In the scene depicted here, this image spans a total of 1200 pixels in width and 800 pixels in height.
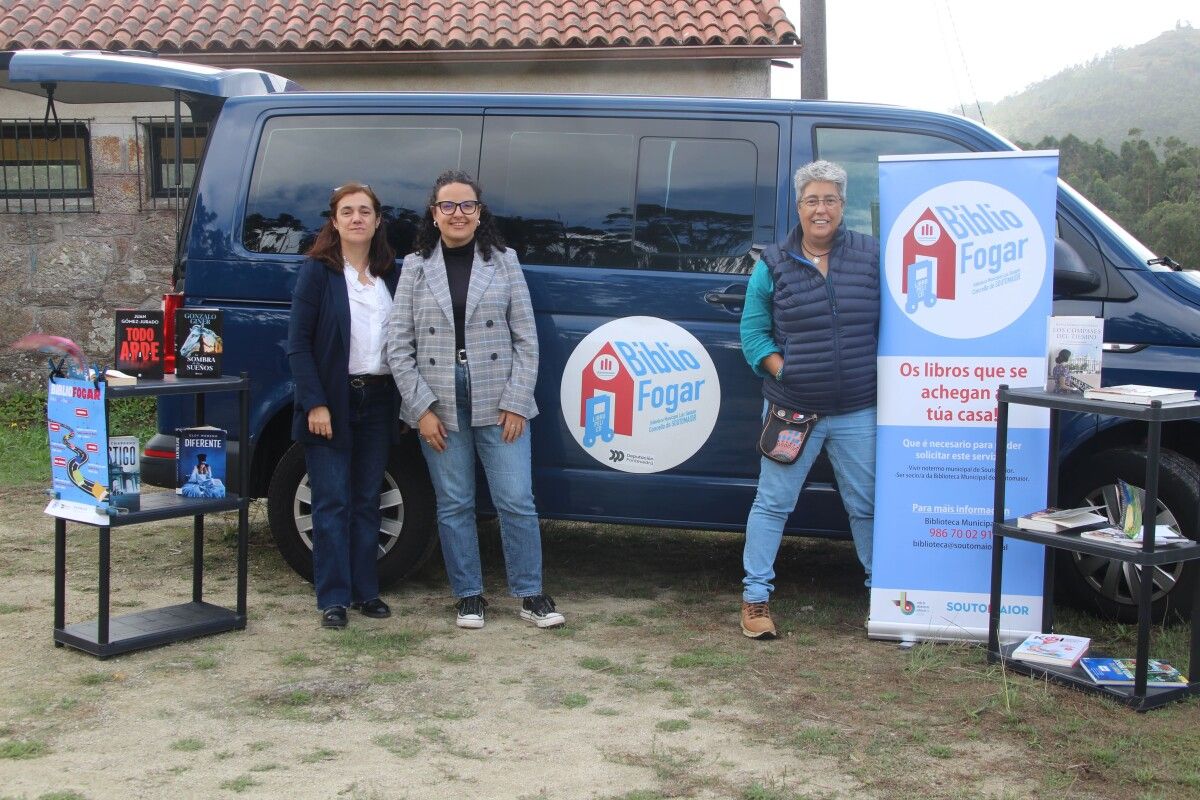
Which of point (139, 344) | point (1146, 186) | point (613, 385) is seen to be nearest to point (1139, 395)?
point (613, 385)

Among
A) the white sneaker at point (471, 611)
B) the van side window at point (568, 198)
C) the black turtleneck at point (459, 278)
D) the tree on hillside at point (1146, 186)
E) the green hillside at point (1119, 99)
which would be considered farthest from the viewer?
the green hillside at point (1119, 99)

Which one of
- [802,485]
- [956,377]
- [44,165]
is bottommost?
[802,485]

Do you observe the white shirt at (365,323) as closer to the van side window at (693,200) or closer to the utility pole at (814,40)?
the van side window at (693,200)

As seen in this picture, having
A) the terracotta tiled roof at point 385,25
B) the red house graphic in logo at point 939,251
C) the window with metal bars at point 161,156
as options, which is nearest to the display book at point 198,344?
the red house graphic in logo at point 939,251

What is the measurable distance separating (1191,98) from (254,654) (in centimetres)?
5480

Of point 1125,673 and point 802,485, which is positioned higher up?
point 802,485

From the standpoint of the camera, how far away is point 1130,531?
4121 mm

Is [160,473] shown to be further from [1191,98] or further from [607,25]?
[1191,98]

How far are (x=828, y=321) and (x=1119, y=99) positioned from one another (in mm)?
53334

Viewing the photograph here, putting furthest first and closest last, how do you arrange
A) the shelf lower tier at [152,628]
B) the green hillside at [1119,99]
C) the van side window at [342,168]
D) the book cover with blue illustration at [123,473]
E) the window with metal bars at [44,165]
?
the green hillside at [1119,99]
the window with metal bars at [44,165]
the van side window at [342,168]
the shelf lower tier at [152,628]
the book cover with blue illustration at [123,473]

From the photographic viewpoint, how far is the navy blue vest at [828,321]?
178 inches

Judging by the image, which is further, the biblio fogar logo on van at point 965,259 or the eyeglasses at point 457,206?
the eyeglasses at point 457,206

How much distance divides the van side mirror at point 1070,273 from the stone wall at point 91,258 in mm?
8548

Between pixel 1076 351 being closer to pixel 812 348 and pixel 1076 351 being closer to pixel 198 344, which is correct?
pixel 812 348
